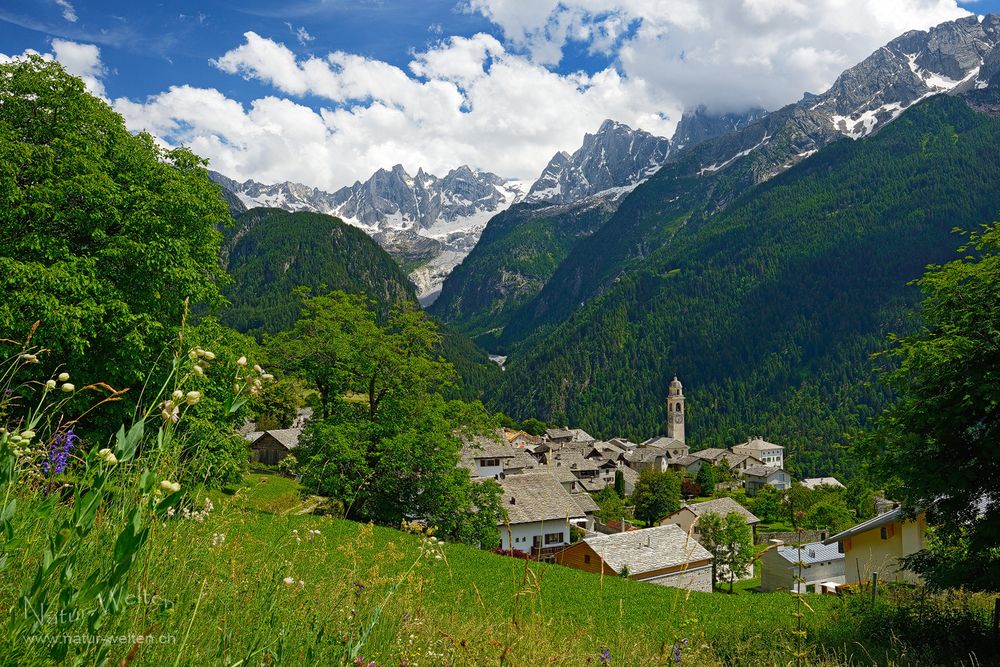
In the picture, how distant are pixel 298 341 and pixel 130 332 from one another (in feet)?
31.9

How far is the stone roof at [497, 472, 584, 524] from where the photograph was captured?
3922cm

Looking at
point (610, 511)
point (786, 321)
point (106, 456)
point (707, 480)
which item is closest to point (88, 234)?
point (106, 456)

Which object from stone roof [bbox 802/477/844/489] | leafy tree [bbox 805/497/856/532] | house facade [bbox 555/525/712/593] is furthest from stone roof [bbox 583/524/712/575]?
stone roof [bbox 802/477/844/489]

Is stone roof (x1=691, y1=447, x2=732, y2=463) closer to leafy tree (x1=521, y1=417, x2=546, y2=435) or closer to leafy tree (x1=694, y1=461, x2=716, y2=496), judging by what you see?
leafy tree (x1=694, y1=461, x2=716, y2=496)

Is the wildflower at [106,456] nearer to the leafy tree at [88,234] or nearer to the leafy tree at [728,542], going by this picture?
the leafy tree at [88,234]

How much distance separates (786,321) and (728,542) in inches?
5547

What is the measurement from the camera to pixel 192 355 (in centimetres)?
198

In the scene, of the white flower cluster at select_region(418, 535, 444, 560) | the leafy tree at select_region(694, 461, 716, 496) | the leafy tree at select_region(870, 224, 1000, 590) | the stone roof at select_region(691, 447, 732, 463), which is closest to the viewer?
the white flower cluster at select_region(418, 535, 444, 560)

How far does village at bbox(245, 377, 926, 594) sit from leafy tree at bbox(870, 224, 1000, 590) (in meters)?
1.25

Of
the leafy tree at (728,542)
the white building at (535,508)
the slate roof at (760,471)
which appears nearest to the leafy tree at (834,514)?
the leafy tree at (728,542)

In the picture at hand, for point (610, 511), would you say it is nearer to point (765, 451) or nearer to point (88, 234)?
point (88, 234)

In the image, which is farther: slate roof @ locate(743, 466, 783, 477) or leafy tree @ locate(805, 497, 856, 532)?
slate roof @ locate(743, 466, 783, 477)

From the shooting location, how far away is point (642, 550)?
101ft

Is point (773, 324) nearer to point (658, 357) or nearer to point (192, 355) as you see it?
point (658, 357)
